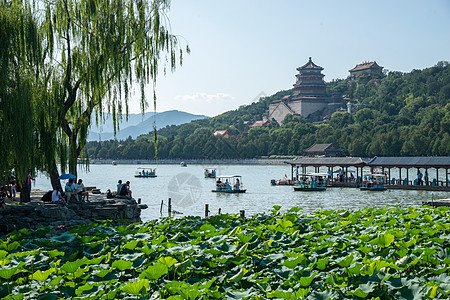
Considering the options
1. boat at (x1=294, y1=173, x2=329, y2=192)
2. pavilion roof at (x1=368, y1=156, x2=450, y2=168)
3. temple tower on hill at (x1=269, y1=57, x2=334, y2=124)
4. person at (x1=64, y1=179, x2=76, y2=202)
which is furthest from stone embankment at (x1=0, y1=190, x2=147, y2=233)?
temple tower on hill at (x1=269, y1=57, x2=334, y2=124)

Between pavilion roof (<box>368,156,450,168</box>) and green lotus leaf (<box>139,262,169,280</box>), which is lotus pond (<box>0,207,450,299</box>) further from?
pavilion roof (<box>368,156,450,168</box>)

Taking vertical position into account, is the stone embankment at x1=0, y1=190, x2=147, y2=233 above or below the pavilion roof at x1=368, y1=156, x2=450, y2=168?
below

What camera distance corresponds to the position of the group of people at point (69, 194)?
13453mm

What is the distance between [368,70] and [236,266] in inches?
5683

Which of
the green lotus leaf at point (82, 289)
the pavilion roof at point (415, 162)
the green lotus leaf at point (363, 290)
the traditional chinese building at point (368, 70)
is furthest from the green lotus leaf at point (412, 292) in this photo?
the traditional chinese building at point (368, 70)

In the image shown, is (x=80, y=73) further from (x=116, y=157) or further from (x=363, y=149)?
(x=116, y=157)

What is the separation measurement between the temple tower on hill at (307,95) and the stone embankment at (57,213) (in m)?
105

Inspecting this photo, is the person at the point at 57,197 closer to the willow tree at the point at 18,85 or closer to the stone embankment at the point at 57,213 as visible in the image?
the stone embankment at the point at 57,213

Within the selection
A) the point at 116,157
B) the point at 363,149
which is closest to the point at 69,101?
the point at 363,149

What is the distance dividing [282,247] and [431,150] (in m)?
64.2

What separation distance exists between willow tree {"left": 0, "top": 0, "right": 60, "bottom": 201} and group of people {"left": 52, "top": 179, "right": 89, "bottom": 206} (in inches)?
70.4

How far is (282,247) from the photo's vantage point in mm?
6281

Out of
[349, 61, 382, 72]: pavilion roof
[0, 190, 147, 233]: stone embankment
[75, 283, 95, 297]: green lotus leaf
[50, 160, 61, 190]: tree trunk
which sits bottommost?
[0, 190, 147, 233]: stone embankment

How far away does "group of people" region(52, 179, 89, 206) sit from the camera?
44.1 feet
